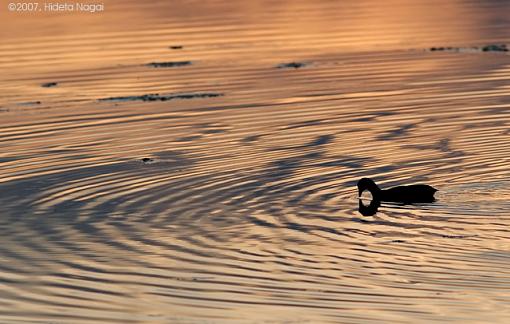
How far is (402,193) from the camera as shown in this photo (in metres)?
16.9

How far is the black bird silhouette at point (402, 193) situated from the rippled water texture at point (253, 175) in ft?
0.51

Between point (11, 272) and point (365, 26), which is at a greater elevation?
point (365, 26)

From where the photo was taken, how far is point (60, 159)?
20203mm

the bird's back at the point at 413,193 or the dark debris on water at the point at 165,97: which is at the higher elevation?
the dark debris on water at the point at 165,97

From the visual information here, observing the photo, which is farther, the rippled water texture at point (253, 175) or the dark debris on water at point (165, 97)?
the dark debris on water at point (165, 97)

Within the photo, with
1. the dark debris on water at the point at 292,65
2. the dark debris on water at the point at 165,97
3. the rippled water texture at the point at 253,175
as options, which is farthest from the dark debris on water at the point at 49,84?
the dark debris on water at the point at 292,65

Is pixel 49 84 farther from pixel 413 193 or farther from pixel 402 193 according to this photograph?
pixel 413 193

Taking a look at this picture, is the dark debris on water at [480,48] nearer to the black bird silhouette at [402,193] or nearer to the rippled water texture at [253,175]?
the rippled water texture at [253,175]

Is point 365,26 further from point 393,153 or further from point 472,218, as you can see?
point 472,218

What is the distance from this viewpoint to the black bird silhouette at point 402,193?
1669cm

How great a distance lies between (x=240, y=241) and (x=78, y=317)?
2989mm

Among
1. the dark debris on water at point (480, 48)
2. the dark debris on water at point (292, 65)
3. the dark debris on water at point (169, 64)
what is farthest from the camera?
the dark debris on water at point (480, 48)

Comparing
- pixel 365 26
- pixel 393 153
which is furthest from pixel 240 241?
pixel 365 26

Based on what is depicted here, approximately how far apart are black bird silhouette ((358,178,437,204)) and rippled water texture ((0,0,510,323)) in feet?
0.51
